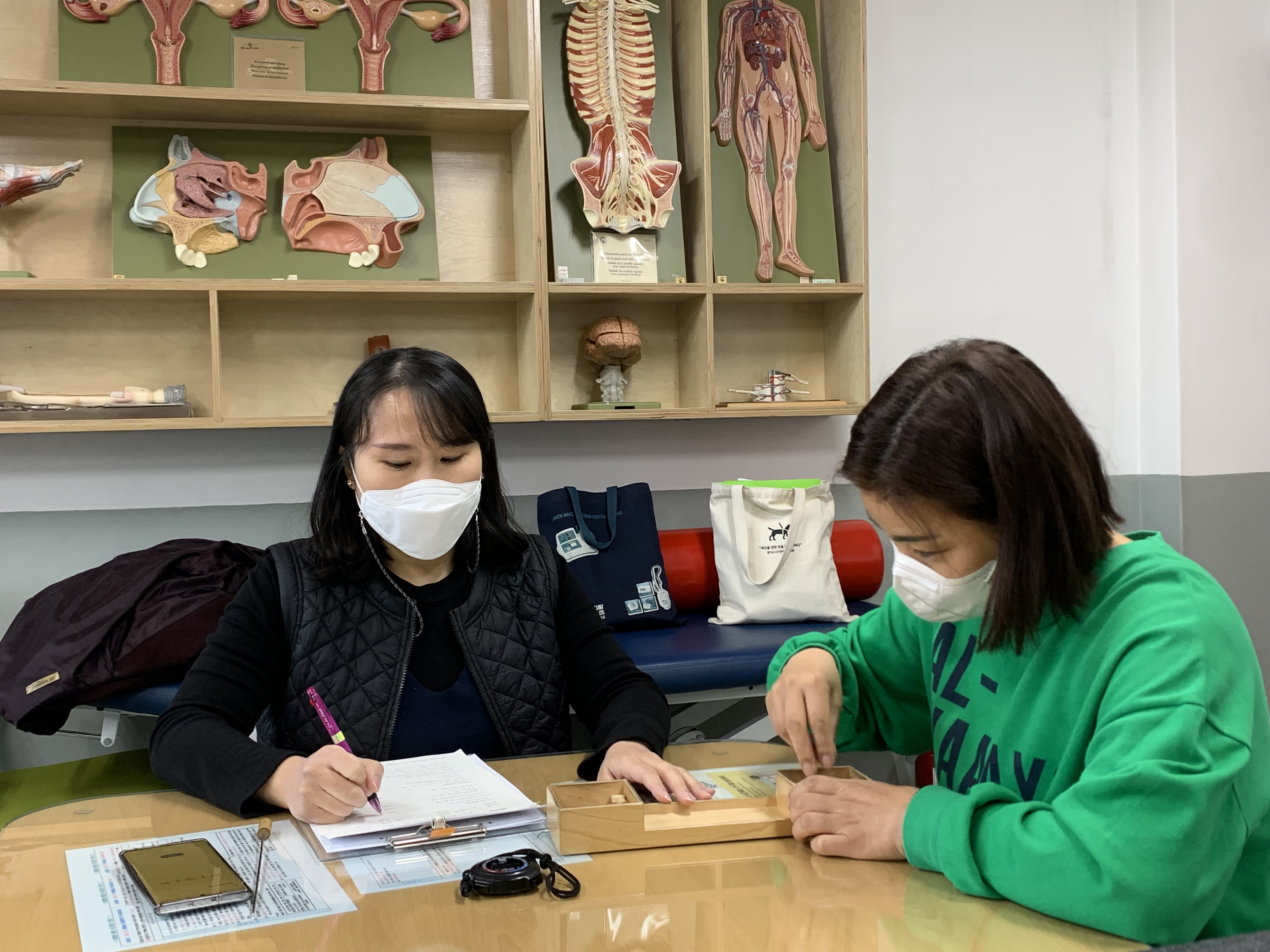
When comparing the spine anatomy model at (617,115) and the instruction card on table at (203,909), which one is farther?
the spine anatomy model at (617,115)

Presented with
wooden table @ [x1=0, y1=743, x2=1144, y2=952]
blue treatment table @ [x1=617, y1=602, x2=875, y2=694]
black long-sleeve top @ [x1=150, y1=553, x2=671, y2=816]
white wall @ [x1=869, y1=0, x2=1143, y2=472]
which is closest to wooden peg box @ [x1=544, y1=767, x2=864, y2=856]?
wooden table @ [x1=0, y1=743, x2=1144, y2=952]

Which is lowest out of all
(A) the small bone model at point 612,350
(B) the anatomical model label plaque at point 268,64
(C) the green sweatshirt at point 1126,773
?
(C) the green sweatshirt at point 1126,773

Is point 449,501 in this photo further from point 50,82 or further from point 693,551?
point 50,82

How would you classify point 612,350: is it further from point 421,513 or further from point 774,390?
point 421,513

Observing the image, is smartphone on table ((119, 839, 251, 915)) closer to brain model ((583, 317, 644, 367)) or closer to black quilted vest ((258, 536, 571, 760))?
black quilted vest ((258, 536, 571, 760))

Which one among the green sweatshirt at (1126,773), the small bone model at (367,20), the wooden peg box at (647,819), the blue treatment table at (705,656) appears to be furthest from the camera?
the small bone model at (367,20)

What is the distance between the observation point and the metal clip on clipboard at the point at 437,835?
118cm

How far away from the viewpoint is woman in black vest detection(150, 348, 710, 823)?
165 cm

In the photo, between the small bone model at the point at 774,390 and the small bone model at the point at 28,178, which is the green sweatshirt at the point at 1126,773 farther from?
the small bone model at the point at 28,178

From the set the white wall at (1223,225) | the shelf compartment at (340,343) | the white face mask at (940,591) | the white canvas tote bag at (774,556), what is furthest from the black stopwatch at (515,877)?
the white wall at (1223,225)

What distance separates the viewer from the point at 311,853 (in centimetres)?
118

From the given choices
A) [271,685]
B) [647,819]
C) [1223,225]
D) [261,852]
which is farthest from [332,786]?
[1223,225]

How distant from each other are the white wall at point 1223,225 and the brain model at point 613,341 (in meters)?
1.94

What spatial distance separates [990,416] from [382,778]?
0.86m
